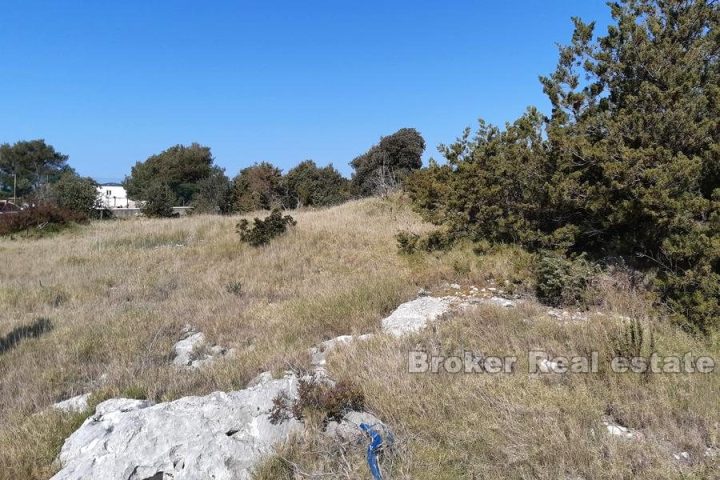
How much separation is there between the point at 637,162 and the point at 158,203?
25.5 m

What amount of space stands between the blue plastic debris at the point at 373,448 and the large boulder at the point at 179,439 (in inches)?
18.4


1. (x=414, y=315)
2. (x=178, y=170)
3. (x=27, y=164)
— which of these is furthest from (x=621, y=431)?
(x=27, y=164)

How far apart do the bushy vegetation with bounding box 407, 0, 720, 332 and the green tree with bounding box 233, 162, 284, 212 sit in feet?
79.0

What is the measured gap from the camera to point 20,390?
4.25 metres

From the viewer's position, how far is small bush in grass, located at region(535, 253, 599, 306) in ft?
18.4

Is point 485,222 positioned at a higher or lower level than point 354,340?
higher

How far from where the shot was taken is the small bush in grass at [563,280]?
5.62 m

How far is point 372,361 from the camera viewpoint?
155 inches

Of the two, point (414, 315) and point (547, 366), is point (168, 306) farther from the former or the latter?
point (547, 366)

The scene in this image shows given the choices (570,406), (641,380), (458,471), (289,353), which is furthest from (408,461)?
(289,353)

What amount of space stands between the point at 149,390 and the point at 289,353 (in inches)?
50.6

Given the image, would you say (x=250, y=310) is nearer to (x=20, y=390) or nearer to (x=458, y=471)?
(x=20, y=390)

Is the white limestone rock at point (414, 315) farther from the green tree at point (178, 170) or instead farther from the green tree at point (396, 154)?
the green tree at point (178, 170)

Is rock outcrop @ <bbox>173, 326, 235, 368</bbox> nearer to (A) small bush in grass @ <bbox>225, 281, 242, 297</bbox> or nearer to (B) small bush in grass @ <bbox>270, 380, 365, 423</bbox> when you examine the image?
(B) small bush in grass @ <bbox>270, 380, 365, 423</bbox>
